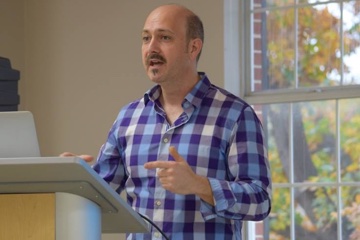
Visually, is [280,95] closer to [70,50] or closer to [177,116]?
[70,50]

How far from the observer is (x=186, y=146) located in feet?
9.09

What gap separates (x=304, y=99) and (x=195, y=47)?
1.79 meters

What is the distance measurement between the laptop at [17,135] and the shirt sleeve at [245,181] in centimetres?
71

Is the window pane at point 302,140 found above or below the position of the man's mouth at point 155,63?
below

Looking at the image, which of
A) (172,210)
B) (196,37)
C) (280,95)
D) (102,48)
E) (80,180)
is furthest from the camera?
(102,48)

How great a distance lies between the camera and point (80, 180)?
1877 millimetres

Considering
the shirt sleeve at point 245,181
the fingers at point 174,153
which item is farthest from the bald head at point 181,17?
the fingers at point 174,153

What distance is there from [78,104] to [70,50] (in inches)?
12.7

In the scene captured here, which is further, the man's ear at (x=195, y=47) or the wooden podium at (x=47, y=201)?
the man's ear at (x=195, y=47)

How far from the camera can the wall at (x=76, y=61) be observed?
5.11 m

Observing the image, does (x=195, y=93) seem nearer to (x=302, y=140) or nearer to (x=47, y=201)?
(x=47, y=201)

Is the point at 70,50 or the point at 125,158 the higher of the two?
the point at 70,50

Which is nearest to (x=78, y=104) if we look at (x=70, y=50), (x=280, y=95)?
(x=70, y=50)

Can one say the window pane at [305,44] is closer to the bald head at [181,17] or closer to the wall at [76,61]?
the wall at [76,61]
